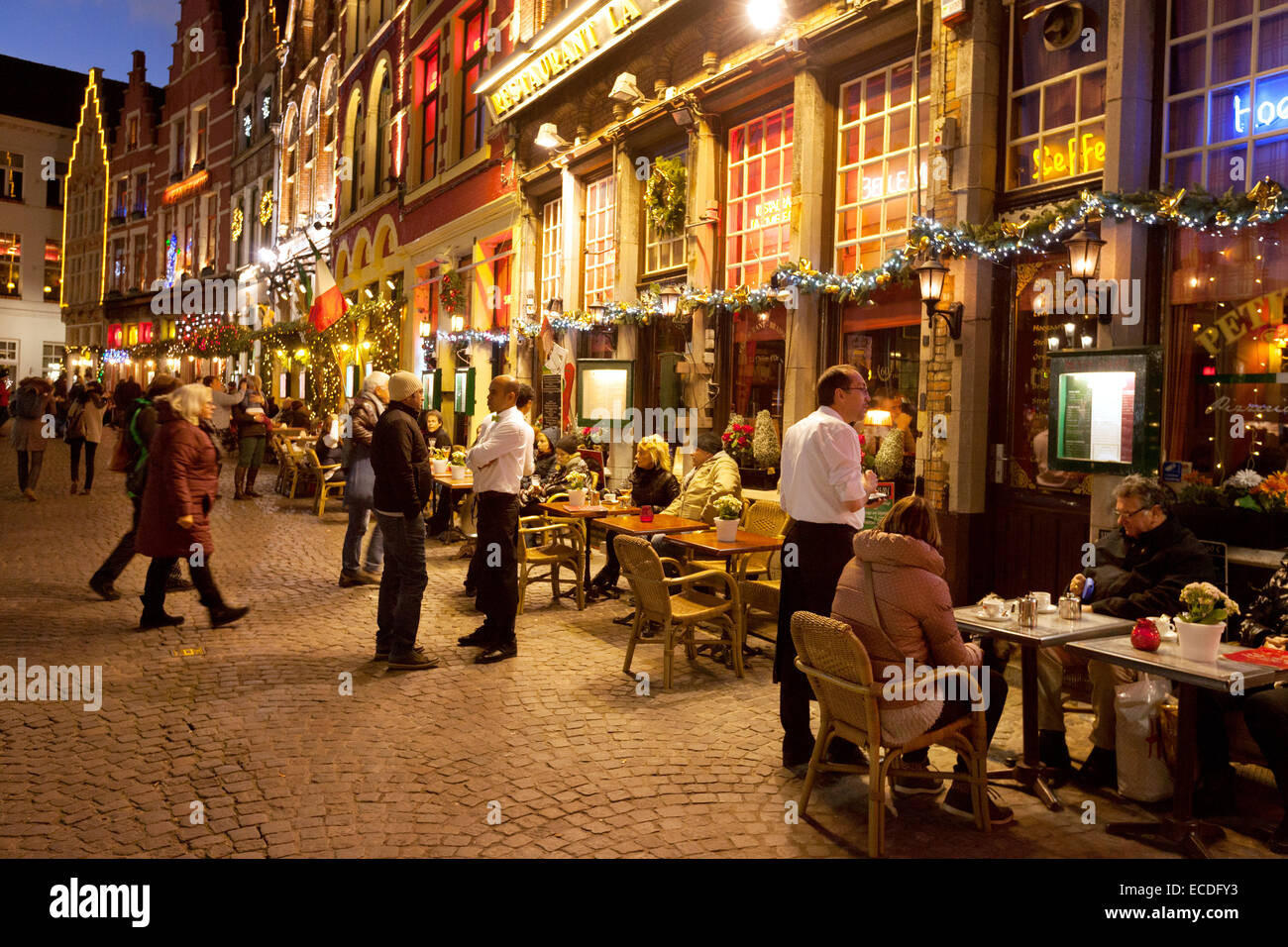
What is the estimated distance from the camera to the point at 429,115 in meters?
21.2

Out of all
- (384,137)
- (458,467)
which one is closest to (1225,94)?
(458,467)

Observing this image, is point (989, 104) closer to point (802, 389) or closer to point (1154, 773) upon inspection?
point (802, 389)

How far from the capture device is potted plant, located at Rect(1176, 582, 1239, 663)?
3928 millimetres

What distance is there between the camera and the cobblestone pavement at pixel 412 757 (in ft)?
13.1

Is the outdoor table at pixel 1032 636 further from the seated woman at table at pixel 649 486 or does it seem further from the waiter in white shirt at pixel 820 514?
the seated woman at table at pixel 649 486

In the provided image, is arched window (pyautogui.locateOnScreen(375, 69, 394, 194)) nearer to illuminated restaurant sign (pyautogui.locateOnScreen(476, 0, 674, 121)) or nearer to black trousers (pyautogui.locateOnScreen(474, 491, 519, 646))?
illuminated restaurant sign (pyautogui.locateOnScreen(476, 0, 674, 121))

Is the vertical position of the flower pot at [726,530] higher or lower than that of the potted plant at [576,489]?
lower

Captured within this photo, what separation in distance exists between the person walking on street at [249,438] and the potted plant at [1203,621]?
14418mm

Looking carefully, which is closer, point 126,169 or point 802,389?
point 802,389

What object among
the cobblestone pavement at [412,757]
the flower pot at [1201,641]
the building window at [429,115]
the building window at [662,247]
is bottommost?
the cobblestone pavement at [412,757]

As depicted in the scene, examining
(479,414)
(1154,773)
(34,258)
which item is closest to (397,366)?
(479,414)

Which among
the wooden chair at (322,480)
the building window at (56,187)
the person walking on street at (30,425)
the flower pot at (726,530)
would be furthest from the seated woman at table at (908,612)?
the building window at (56,187)

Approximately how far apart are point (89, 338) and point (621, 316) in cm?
4158
